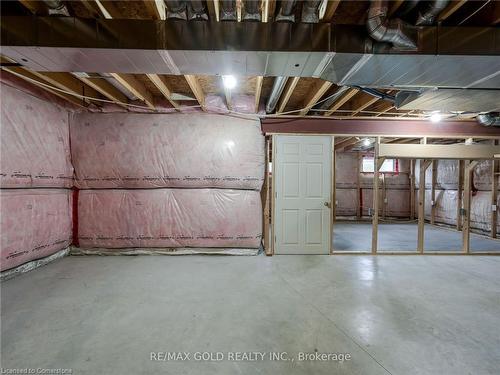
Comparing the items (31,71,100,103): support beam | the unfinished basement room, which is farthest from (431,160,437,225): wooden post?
(31,71,100,103): support beam

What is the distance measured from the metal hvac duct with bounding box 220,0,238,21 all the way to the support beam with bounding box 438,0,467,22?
1.44 m

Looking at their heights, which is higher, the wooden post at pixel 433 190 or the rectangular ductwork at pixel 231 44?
the rectangular ductwork at pixel 231 44

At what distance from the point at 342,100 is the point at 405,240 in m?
3.50

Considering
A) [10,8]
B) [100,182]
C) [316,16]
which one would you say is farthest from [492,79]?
[100,182]

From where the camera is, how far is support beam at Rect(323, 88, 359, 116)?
294 centimetres

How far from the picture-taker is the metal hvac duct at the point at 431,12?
59.4 inches

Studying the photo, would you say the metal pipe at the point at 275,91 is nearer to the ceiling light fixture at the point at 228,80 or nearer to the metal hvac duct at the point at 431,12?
the ceiling light fixture at the point at 228,80

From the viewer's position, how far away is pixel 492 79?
2002 millimetres

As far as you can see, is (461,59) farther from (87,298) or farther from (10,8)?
(87,298)

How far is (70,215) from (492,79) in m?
5.29

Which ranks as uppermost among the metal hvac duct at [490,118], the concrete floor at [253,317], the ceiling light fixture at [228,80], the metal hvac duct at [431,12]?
the ceiling light fixture at [228,80]

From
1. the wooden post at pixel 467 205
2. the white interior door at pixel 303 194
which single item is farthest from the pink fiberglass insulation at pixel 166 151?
the wooden post at pixel 467 205

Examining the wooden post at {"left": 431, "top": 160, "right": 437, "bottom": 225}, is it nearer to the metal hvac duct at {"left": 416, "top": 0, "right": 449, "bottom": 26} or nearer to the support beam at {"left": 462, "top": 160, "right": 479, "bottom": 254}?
the support beam at {"left": 462, "top": 160, "right": 479, "bottom": 254}

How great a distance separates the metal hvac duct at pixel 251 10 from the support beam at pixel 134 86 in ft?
5.38
